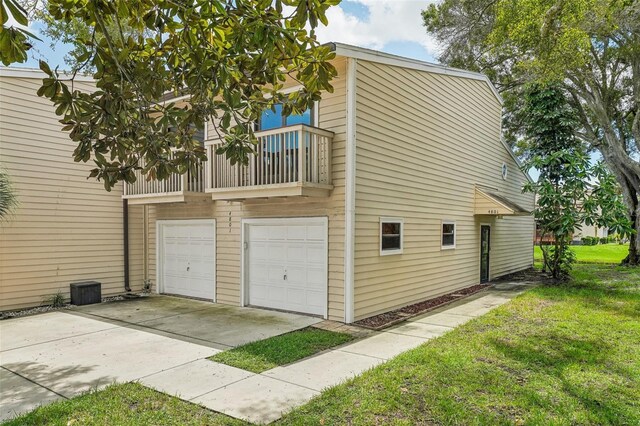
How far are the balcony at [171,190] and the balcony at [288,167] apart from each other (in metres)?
1.58

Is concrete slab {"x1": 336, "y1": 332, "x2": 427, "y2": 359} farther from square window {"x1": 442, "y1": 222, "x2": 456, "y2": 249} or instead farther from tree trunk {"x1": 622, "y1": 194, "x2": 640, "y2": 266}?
tree trunk {"x1": 622, "y1": 194, "x2": 640, "y2": 266}

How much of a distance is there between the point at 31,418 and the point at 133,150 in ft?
9.10

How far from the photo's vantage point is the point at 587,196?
11047 millimetres

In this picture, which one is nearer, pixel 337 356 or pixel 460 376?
pixel 460 376

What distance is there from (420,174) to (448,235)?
7.74ft

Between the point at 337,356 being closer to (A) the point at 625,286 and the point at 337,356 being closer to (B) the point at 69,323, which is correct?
(B) the point at 69,323

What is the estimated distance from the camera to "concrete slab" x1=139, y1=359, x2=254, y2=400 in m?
4.63

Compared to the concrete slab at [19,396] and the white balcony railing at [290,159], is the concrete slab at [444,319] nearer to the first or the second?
the white balcony railing at [290,159]

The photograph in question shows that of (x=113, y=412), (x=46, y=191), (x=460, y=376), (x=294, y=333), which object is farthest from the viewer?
(x=46, y=191)

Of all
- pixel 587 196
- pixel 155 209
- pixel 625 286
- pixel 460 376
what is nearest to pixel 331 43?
pixel 460 376

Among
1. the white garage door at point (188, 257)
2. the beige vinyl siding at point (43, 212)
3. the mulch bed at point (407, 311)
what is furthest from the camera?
the white garage door at point (188, 257)

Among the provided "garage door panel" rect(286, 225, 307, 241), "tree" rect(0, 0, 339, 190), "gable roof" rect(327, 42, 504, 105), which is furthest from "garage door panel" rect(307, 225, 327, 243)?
"tree" rect(0, 0, 339, 190)

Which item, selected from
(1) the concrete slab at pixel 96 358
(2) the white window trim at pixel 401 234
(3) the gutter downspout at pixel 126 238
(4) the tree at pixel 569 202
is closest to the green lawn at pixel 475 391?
(1) the concrete slab at pixel 96 358

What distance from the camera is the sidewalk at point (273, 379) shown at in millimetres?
4246
